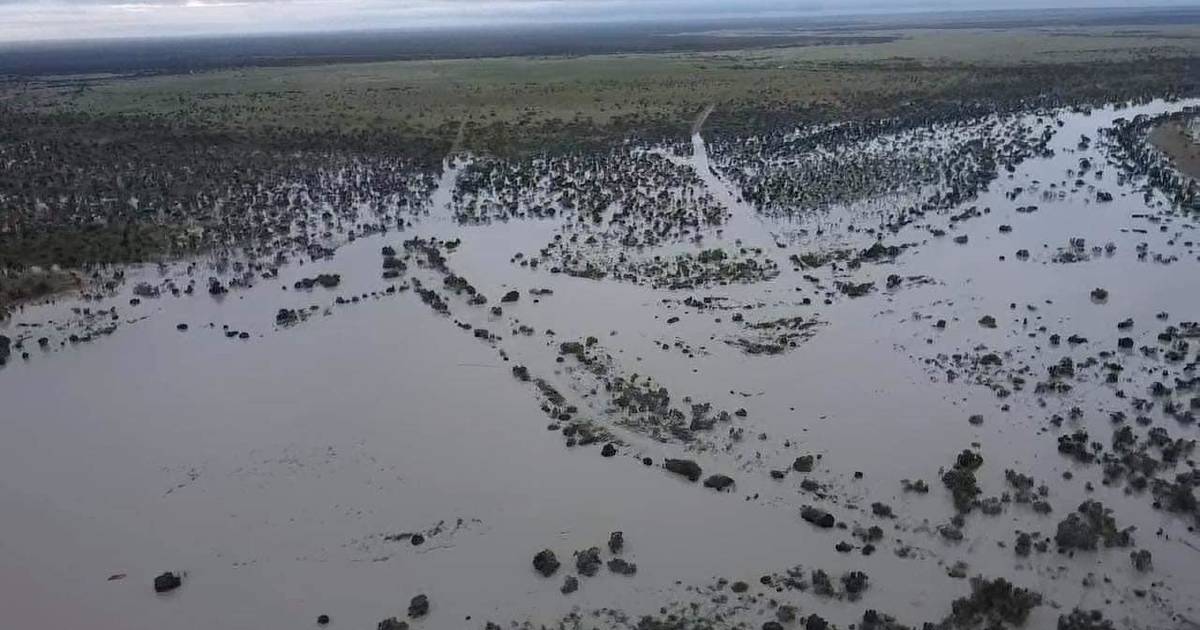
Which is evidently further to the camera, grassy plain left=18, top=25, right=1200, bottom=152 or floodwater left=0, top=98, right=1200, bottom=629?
grassy plain left=18, top=25, right=1200, bottom=152

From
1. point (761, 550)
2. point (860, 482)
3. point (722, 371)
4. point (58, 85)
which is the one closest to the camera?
point (761, 550)

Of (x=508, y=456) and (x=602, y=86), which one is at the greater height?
(x=602, y=86)

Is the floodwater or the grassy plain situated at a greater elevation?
the grassy plain

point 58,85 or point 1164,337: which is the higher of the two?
point 58,85

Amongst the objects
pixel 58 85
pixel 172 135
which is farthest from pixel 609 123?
pixel 58 85

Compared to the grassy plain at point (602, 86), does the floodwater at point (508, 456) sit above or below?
below

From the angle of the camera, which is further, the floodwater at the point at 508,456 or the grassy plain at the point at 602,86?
the grassy plain at the point at 602,86

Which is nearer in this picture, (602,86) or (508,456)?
(508,456)

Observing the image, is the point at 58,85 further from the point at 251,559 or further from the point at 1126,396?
the point at 1126,396
